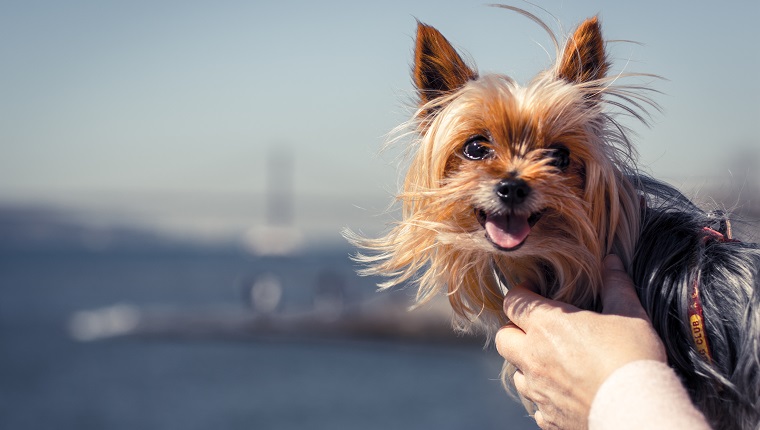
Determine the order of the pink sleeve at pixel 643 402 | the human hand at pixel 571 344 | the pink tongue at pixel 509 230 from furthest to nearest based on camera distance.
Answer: the pink tongue at pixel 509 230 < the human hand at pixel 571 344 < the pink sleeve at pixel 643 402

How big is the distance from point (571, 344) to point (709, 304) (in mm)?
460

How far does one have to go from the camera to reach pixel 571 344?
1.82 metres

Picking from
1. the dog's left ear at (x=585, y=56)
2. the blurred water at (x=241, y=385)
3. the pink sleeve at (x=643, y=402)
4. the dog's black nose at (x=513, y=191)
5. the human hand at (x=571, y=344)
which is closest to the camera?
the pink sleeve at (x=643, y=402)

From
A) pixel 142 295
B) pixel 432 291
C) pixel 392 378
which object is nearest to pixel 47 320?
pixel 142 295

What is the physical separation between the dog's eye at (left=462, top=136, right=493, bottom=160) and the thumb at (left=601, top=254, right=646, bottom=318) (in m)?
0.46

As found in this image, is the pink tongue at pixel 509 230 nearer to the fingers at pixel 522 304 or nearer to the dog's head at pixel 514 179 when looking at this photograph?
the dog's head at pixel 514 179

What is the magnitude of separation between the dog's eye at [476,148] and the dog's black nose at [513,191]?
6.1 inches

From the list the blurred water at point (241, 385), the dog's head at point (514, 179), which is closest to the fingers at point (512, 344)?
the dog's head at point (514, 179)

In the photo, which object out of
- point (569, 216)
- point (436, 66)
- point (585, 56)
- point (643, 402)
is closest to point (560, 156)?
point (569, 216)

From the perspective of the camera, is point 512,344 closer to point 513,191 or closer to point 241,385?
point 513,191

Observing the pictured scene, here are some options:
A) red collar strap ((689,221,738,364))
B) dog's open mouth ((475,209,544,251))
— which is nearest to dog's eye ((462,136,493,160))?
dog's open mouth ((475,209,544,251))

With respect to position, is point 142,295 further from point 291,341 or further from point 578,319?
point 578,319

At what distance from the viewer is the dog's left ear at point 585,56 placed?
2139 millimetres

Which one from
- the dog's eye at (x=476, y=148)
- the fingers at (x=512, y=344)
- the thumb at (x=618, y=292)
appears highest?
the dog's eye at (x=476, y=148)
